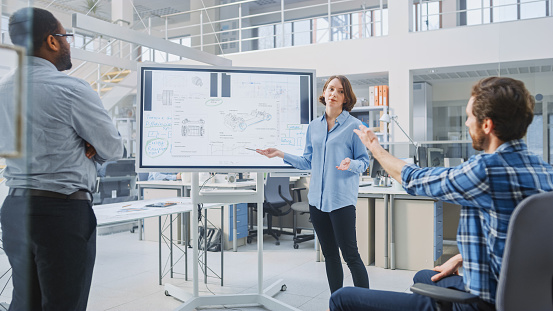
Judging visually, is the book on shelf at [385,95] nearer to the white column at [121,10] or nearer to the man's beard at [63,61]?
the white column at [121,10]

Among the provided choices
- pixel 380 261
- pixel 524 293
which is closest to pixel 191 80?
pixel 524 293

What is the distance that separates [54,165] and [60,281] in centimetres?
37

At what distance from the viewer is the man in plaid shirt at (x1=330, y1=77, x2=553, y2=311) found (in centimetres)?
115

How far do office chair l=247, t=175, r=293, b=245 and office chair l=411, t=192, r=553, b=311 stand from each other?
4179 mm

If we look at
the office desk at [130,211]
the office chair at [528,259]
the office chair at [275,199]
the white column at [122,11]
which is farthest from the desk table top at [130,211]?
the white column at [122,11]

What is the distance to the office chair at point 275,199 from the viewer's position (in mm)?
5324

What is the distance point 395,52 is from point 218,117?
5211 millimetres

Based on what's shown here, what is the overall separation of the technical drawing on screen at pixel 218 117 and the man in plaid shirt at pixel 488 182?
55.9 inches

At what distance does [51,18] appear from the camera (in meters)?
1.35

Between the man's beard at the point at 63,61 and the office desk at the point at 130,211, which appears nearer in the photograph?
the man's beard at the point at 63,61

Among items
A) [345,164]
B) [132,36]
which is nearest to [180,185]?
[132,36]

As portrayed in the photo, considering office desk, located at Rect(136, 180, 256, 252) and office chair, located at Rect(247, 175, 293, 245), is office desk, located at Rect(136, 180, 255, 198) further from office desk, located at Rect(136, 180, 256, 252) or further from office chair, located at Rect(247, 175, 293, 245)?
office chair, located at Rect(247, 175, 293, 245)

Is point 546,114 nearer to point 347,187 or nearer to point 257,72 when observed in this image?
point 347,187

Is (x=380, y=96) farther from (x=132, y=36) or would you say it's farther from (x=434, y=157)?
(x=132, y=36)
